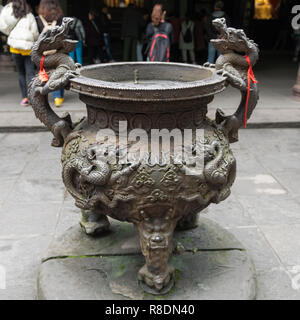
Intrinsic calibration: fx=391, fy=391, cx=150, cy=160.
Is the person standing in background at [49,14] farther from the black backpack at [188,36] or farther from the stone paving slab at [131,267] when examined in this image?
the black backpack at [188,36]

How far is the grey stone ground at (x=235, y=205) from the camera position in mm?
2680

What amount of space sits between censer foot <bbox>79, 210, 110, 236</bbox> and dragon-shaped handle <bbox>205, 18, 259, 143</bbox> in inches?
43.6

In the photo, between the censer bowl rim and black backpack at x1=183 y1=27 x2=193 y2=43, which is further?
black backpack at x1=183 y1=27 x2=193 y2=43

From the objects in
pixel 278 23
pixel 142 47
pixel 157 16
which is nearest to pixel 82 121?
pixel 157 16

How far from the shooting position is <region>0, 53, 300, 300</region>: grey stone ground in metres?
2.68

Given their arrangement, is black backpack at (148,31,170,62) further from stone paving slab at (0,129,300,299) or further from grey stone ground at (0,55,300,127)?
stone paving slab at (0,129,300,299)

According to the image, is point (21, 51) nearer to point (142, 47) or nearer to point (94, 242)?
point (142, 47)

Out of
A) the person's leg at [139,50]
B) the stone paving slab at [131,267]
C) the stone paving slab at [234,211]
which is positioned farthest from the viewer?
the person's leg at [139,50]

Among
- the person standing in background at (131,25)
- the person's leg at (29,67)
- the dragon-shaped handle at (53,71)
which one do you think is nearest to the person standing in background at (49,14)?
the person's leg at (29,67)

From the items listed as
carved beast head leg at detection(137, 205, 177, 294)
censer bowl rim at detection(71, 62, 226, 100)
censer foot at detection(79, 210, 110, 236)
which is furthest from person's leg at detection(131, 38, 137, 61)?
carved beast head leg at detection(137, 205, 177, 294)

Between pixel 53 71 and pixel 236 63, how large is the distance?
3.66 feet

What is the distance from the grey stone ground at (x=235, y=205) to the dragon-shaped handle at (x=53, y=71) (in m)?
1.04

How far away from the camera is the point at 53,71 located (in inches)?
92.9

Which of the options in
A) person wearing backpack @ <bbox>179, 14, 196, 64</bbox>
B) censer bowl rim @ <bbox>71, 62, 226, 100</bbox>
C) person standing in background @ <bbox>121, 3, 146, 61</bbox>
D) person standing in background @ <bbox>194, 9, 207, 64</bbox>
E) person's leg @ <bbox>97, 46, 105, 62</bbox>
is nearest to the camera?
censer bowl rim @ <bbox>71, 62, 226, 100</bbox>
